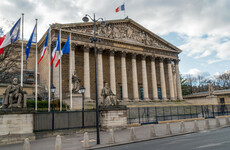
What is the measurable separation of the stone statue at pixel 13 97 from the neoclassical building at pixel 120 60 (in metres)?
14.0

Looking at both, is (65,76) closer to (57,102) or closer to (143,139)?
(57,102)

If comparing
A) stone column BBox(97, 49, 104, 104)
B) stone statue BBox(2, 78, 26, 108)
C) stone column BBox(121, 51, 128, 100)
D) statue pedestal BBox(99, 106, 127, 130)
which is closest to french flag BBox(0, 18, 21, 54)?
stone statue BBox(2, 78, 26, 108)

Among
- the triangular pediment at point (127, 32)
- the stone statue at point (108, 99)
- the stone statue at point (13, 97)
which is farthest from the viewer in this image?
the triangular pediment at point (127, 32)

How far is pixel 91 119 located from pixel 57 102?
848cm

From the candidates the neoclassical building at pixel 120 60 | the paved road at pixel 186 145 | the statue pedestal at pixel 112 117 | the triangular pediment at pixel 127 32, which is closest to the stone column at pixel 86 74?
the neoclassical building at pixel 120 60

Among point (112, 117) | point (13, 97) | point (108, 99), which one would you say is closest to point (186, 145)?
point (112, 117)

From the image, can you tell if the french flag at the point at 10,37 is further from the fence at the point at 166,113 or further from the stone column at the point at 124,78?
the stone column at the point at 124,78

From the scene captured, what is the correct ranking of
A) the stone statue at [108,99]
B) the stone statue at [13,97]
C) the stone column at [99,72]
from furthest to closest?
the stone column at [99,72]
the stone statue at [108,99]
the stone statue at [13,97]

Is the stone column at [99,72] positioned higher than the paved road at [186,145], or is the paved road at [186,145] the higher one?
the stone column at [99,72]

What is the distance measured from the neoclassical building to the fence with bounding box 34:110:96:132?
487 inches

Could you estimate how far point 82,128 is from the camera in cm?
1722

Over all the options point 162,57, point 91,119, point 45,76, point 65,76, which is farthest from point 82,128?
point 162,57

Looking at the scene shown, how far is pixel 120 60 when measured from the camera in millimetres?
40344

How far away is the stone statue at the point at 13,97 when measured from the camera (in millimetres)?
14195
